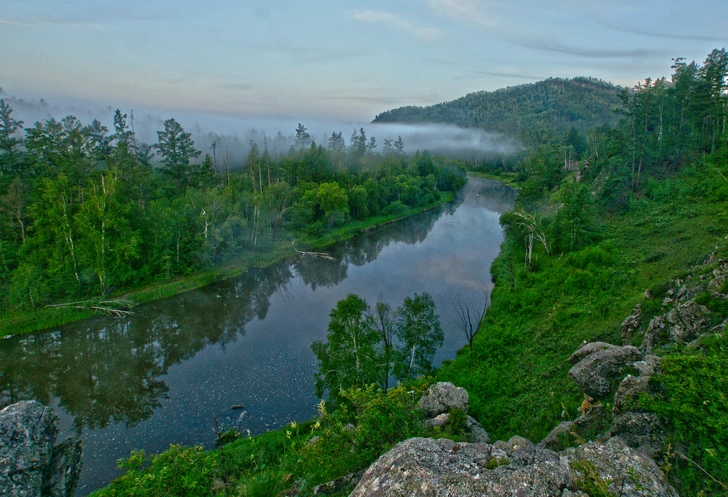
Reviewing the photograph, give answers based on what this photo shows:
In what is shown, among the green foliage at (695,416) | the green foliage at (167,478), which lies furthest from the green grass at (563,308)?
the green foliage at (167,478)

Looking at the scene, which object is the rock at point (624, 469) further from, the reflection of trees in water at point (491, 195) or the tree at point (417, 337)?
the reflection of trees in water at point (491, 195)

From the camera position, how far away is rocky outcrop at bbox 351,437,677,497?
7434 millimetres

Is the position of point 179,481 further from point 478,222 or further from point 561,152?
point 561,152

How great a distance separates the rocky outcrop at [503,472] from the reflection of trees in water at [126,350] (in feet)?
67.2

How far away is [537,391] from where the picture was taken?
18.8 meters

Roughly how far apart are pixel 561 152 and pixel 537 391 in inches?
3071

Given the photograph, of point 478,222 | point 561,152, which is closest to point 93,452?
point 478,222

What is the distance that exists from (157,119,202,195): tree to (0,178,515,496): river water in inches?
894

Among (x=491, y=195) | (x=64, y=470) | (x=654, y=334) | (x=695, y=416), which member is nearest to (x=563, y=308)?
(x=654, y=334)

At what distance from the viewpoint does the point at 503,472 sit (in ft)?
25.8

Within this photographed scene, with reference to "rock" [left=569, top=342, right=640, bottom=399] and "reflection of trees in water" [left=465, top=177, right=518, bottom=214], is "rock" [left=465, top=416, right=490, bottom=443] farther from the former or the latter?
"reflection of trees in water" [left=465, top=177, right=518, bottom=214]

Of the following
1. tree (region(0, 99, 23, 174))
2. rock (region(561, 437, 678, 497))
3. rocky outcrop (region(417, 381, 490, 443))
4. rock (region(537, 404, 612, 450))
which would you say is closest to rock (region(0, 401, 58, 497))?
rocky outcrop (region(417, 381, 490, 443))

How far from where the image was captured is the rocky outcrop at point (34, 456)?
32.9 ft

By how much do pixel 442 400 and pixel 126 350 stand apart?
2582 cm
